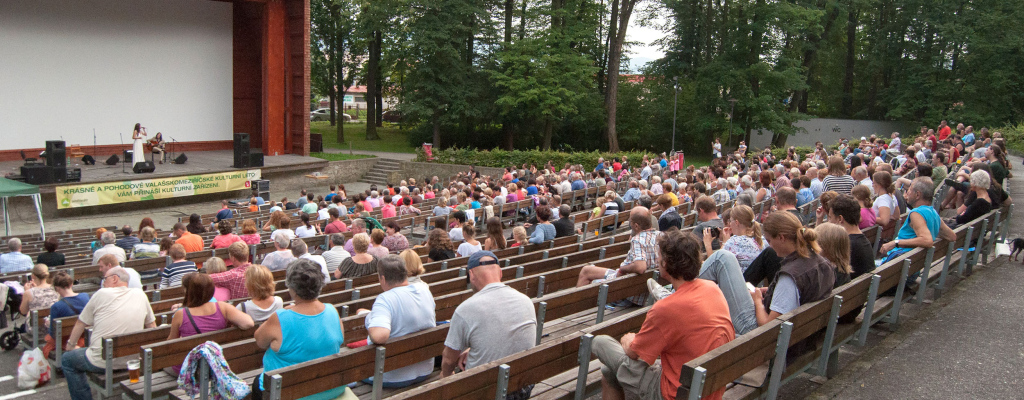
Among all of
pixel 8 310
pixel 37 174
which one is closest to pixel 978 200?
pixel 8 310

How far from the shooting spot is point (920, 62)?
33.6 meters

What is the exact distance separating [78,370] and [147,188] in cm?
1577

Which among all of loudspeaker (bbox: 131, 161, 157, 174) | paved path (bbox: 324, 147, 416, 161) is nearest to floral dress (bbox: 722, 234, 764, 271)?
loudspeaker (bbox: 131, 161, 157, 174)

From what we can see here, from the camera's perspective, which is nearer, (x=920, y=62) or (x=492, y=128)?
(x=920, y=62)

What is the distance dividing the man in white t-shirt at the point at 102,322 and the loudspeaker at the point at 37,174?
1481 cm

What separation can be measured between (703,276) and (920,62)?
116ft

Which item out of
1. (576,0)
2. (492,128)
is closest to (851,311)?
(576,0)

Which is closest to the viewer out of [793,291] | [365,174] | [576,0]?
[793,291]

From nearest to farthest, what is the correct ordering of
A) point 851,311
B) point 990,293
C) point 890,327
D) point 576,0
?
point 851,311
point 890,327
point 990,293
point 576,0

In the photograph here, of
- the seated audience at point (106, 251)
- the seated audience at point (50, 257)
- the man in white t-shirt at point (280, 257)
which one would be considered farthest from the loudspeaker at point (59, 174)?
the man in white t-shirt at point (280, 257)

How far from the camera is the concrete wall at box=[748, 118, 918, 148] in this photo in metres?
33.4

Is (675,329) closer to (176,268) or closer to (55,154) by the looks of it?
(176,268)

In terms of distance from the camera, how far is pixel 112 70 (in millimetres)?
23766

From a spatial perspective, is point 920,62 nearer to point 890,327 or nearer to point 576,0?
point 576,0
